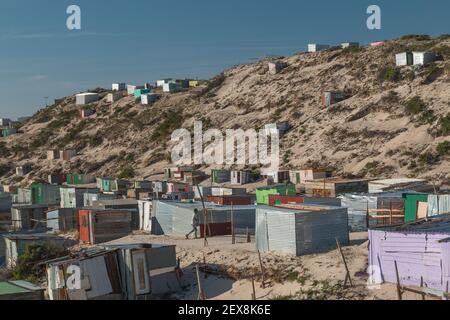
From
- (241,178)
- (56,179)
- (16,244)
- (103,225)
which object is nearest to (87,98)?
(56,179)

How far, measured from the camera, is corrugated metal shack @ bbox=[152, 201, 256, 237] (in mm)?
24203

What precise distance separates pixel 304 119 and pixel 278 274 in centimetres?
4093

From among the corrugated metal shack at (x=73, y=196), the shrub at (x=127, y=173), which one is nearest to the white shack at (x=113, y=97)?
the shrub at (x=127, y=173)

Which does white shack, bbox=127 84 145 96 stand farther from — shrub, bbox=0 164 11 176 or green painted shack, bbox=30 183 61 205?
green painted shack, bbox=30 183 61 205

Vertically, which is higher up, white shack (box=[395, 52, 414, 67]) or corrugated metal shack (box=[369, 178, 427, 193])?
white shack (box=[395, 52, 414, 67])

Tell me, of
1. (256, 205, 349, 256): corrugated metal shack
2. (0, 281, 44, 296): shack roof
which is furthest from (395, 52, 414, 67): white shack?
(0, 281, 44, 296): shack roof

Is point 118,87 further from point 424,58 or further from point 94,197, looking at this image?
point 94,197

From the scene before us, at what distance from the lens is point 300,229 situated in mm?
18672

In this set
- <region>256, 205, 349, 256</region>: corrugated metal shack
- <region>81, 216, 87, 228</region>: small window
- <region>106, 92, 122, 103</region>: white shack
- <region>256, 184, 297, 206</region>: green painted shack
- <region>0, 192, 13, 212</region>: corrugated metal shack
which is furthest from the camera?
<region>106, 92, 122, 103</region>: white shack

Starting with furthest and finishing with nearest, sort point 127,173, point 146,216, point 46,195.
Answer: point 127,173
point 46,195
point 146,216

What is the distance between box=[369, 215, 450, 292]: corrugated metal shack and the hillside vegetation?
23.8 meters

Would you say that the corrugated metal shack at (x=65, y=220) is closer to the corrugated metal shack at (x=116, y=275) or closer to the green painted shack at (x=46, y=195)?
the corrugated metal shack at (x=116, y=275)
